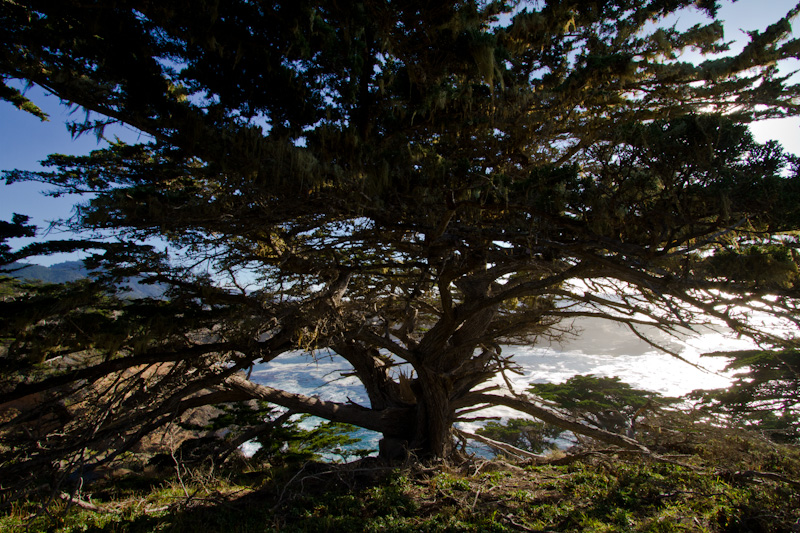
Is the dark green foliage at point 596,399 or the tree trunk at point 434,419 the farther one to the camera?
the dark green foliage at point 596,399

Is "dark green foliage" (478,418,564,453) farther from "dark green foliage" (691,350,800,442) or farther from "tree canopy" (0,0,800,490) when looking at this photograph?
"tree canopy" (0,0,800,490)

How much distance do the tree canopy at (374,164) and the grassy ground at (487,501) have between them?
1164 millimetres

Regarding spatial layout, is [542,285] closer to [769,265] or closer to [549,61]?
[769,265]

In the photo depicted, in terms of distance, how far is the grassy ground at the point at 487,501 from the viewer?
3434 millimetres

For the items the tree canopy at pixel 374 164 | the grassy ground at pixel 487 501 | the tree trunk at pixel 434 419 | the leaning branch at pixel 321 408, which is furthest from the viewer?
the leaning branch at pixel 321 408

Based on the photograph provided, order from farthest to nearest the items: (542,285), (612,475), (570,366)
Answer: (570,366) → (612,475) → (542,285)

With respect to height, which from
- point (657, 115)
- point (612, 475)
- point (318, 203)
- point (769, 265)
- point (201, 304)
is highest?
point (657, 115)

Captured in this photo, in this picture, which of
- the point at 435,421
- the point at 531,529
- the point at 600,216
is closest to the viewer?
the point at 600,216

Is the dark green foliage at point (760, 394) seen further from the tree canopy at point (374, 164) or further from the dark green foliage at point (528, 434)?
the tree canopy at point (374, 164)

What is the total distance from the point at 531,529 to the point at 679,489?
2184mm

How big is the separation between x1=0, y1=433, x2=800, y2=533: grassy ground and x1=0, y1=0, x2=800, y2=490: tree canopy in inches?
45.8

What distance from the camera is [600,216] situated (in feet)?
10.1

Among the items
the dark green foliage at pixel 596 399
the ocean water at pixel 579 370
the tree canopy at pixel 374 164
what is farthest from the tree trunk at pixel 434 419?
the ocean water at pixel 579 370

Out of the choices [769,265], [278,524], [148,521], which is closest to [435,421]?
[278,524]
